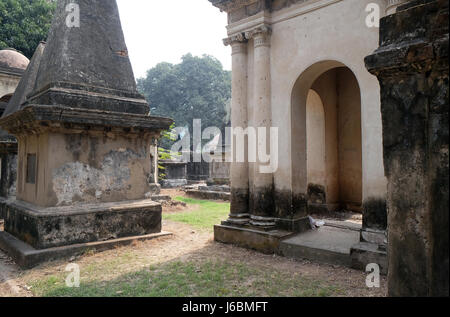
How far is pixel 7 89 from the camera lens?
11.9 metres

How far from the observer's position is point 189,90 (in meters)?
45.5

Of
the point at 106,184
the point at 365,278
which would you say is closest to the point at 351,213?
the point at 365,278

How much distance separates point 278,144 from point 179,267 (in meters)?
2.96

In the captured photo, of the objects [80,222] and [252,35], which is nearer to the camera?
[80,222]

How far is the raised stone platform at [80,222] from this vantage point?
5297 millimetres

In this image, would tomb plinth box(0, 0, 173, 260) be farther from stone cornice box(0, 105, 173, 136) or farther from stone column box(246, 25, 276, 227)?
stone column box(246, 25, 276, 227)

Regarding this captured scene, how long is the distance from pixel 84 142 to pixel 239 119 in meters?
3.08

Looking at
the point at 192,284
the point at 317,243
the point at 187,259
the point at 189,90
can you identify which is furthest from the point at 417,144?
the point at 189,90

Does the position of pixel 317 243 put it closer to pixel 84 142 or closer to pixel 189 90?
pixel 84 142

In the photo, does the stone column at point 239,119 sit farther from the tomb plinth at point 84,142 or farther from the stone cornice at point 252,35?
the tomb plinth at point 84,142

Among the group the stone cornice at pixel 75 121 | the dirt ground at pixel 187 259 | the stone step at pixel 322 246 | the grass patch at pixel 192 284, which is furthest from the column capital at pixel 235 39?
the grass patch at pixel 192 284

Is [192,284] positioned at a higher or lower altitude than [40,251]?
lower
